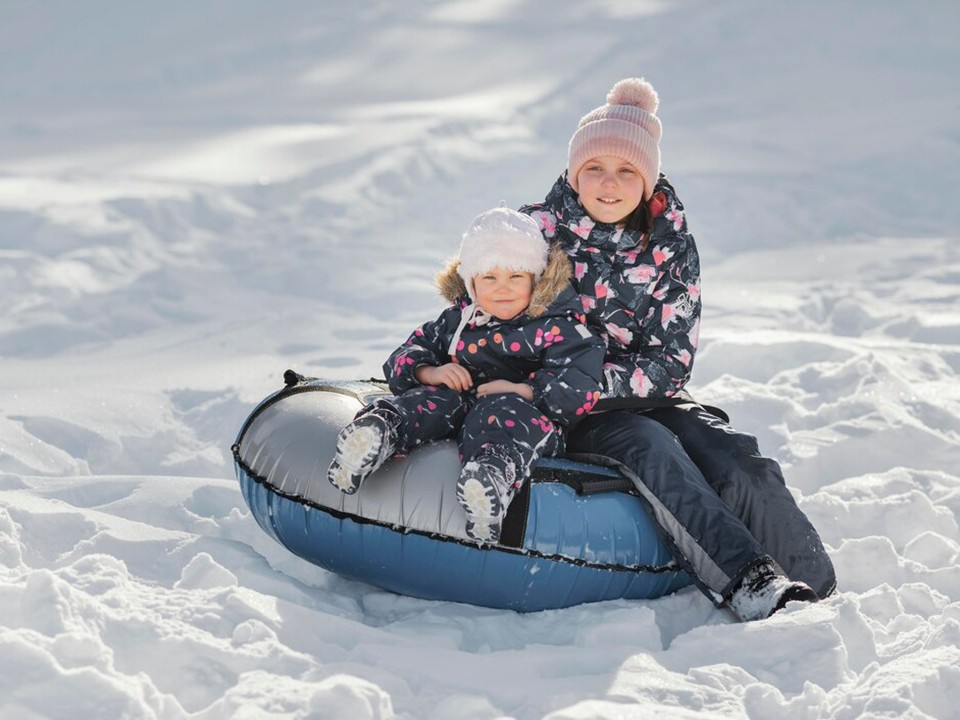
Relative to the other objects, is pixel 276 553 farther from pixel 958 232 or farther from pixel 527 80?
pixel 527 80

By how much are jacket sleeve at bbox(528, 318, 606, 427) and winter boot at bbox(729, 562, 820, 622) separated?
0.68m

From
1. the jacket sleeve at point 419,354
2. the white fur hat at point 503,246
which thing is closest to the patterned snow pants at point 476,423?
the jacket sleeve at point 419,354

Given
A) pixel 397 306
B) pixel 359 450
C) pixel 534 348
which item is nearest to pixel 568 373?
pixel 534 348

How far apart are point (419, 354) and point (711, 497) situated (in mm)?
1015

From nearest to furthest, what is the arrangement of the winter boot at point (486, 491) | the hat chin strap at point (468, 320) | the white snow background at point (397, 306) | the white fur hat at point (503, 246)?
the white snow background at point (397, 306) < the winter boot at point (486, 491) < the white fur hat at point (503, 246) < the hat chin strap at point (468, 320)

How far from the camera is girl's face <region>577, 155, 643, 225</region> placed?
381 cm

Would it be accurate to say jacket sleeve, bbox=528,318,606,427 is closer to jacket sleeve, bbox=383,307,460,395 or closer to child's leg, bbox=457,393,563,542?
child's leg, bbox=457,393,563,542

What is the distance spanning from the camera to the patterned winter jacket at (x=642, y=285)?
3.82 m

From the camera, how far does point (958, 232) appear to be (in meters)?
11.3

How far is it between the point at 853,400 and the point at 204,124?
9184 millimetres

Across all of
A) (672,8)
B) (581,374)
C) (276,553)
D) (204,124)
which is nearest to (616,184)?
(581,374)

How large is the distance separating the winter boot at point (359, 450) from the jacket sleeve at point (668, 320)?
79cm

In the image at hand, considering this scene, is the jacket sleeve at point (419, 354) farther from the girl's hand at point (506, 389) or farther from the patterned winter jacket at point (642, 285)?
the patterned winter jacket at point (642, 285)

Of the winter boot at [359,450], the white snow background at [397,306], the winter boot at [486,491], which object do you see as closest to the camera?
the white snow background at [397,306]
